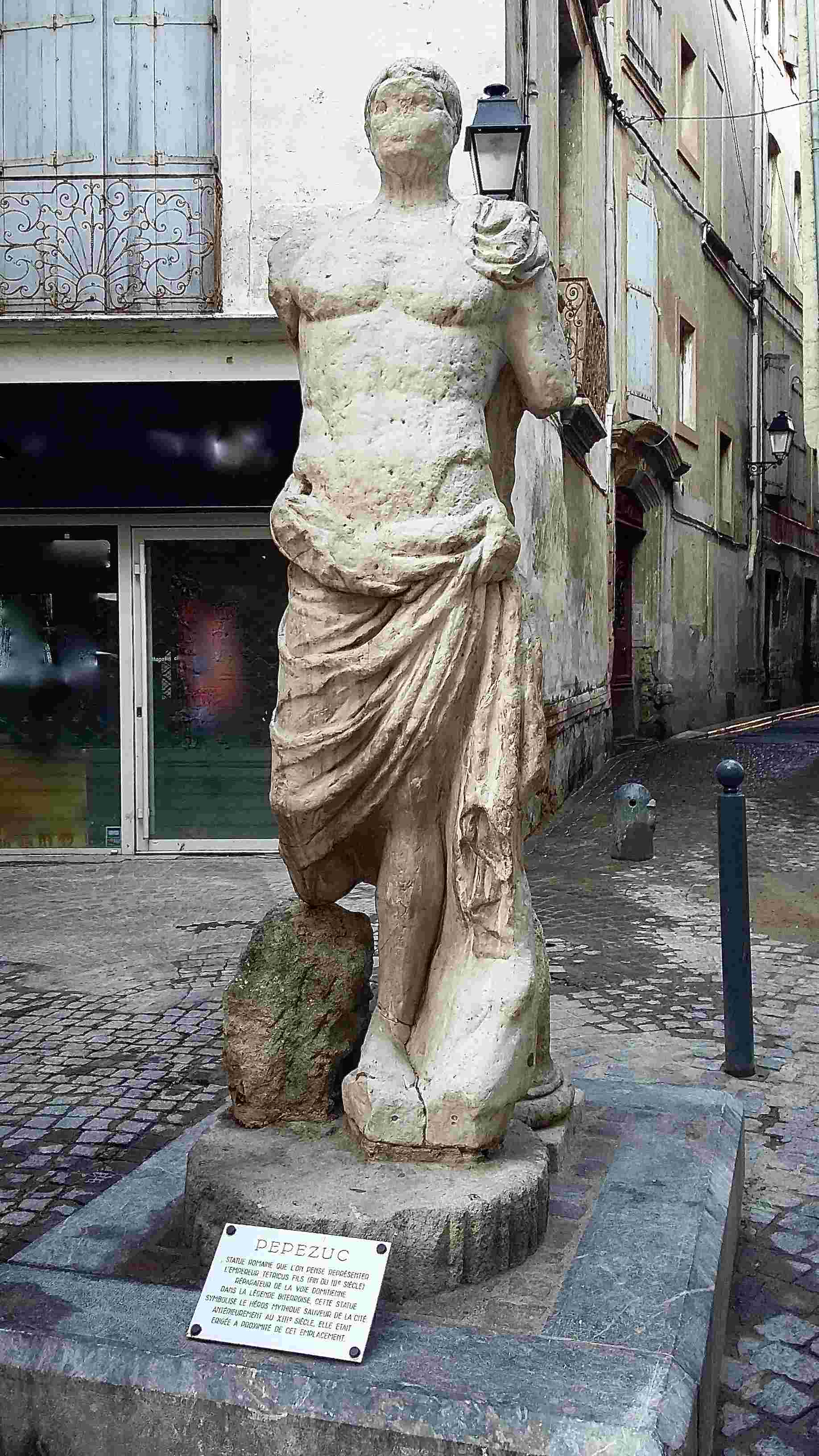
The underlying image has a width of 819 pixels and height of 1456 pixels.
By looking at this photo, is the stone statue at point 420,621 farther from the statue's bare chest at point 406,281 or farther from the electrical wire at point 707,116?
the electrical wire at point 707,116

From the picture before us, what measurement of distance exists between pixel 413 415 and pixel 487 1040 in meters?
1.21

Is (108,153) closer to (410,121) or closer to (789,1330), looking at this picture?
(410,121)

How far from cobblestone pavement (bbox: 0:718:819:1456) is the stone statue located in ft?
2.87

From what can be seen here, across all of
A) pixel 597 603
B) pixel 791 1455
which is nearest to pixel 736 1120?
pixel 791 1455

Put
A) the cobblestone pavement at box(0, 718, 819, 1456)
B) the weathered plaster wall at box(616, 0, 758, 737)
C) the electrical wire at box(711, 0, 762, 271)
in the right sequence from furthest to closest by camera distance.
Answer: the electrical wire at box(711, 0, 762, 271), the weathered plaster wall at box(616, 0, 758, 737), the cobblestone pavement at box(0, 718, 819, 1456)

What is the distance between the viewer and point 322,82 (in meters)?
7.90

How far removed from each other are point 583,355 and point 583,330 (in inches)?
10.0

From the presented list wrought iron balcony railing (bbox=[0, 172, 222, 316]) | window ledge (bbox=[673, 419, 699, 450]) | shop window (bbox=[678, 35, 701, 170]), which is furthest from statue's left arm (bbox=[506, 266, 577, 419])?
shop window (bbox=[678, 35, 701, 170])

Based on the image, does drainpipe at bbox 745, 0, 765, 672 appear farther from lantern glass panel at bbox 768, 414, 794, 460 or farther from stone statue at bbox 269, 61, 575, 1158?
stone statue at bbox 269, 61, 575, 1158

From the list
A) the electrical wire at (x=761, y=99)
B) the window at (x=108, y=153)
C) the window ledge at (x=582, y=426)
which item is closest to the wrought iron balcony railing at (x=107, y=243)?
the window at (x=108, y=153)

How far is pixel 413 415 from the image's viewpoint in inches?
103

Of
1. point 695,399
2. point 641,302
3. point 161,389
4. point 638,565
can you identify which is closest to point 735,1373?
point 161,389

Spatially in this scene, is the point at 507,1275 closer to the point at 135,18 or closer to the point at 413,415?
the point at 413,415

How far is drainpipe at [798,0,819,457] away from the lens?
42.2ft
